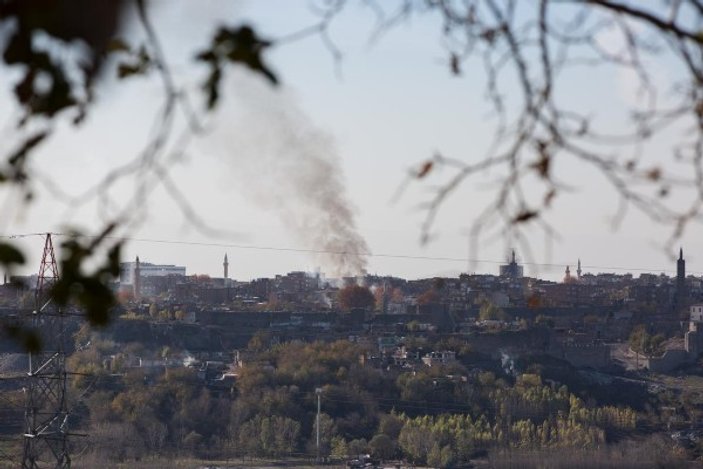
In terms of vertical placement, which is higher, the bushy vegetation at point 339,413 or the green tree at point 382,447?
the bushy vegetation at point 339,413

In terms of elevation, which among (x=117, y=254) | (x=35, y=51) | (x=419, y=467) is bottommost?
(x=419, y=467)

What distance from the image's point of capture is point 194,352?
2570cm

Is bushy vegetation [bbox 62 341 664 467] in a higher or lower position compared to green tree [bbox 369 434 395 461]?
higher

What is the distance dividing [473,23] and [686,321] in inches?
→ 1250

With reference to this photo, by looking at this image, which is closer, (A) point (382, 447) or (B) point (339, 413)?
(A) point (382, 447)

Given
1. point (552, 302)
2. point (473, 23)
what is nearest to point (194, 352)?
point (552, 302)

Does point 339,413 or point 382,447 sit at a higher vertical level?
point 339,413

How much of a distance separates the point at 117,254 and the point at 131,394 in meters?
18.6

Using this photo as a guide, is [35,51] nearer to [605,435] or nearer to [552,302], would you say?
[605,435]

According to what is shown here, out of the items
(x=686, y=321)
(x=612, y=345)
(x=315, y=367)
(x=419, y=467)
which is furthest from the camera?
(x=686, y=321)

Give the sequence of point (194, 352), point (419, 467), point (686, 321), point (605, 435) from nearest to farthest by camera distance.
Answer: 1. point (419, 467)
2. point (605, 435)
3. point (194, 352)
4. point (686, 321)

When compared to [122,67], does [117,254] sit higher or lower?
lower

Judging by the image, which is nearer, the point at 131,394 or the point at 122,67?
the point at 122,67

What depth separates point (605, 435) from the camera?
67.8 feet
